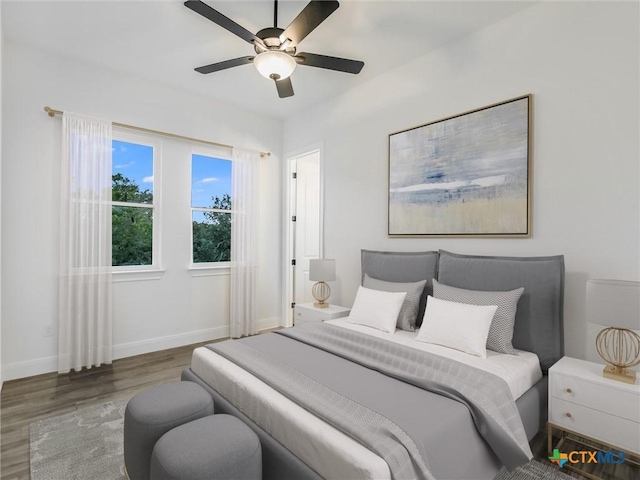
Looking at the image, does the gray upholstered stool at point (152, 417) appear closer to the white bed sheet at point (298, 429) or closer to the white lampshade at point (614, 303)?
the white bed sheet at point (298, 429)

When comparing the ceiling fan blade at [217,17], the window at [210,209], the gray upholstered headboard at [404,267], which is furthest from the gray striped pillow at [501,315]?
the window at [210,209]

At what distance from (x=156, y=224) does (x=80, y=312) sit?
3.86ft

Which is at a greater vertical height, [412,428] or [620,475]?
[412,428]

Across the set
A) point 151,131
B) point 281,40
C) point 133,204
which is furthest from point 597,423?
point 151,131

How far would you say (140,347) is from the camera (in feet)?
12.6

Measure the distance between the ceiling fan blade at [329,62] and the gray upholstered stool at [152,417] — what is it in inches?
91.4

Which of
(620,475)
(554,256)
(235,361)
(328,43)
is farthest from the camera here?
(328,43)

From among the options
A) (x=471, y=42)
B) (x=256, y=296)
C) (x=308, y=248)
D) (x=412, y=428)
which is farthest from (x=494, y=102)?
(x=256, y=296)

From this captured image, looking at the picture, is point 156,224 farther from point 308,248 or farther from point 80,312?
point 308,248

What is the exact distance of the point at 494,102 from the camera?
9.12 feet

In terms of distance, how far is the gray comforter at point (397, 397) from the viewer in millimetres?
1344

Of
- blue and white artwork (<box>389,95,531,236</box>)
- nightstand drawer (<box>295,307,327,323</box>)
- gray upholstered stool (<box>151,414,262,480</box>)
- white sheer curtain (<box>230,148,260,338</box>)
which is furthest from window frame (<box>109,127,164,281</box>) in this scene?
gray upholstered stool (<box>151,414,262,480</box>)

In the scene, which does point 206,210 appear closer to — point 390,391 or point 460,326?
point 460,326

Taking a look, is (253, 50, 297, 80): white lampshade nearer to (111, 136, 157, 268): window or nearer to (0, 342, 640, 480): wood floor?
(111, 136, 157, 268): window
